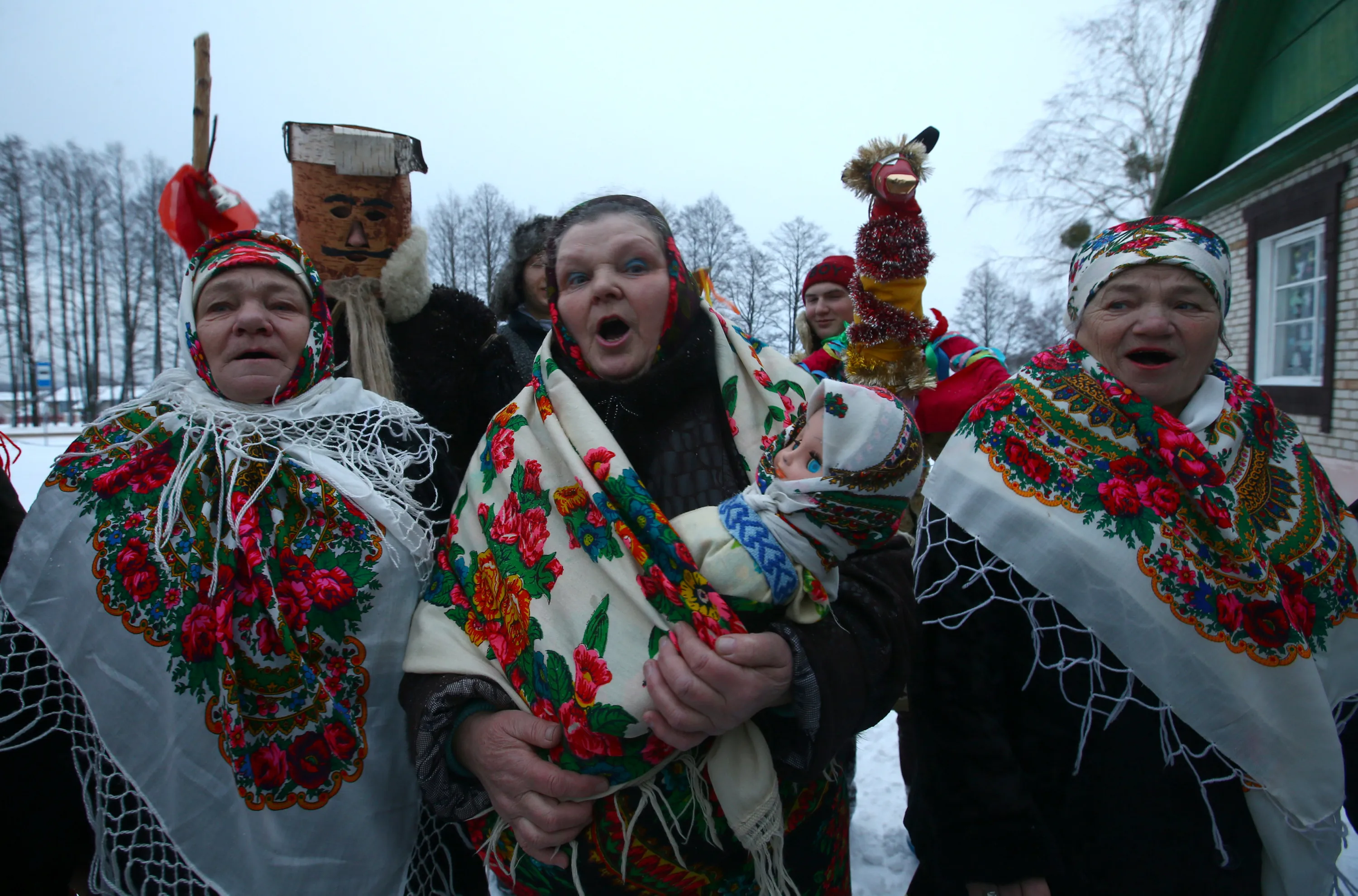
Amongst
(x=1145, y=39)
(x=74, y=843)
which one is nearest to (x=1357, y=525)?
(x=74, y=843)

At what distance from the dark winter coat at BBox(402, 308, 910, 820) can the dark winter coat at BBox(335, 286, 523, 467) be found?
103 cm

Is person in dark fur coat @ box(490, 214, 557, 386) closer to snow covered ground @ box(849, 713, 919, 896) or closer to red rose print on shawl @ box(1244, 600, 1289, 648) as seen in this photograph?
snow covered ground @ box(849, 713, 919, 896)

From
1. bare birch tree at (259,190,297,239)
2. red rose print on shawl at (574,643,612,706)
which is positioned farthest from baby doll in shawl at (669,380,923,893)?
bare birch tree at (259,190,297,239)

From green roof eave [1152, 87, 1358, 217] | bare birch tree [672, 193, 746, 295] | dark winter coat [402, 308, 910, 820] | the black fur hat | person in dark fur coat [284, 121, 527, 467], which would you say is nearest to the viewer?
dark winter coat [402, 308, 910, 820]

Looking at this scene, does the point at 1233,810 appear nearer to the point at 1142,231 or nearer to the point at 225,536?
the point at 1142,231

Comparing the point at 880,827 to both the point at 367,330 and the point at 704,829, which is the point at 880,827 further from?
the point at 367,330

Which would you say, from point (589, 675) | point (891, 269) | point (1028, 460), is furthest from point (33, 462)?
point (1028, 460)

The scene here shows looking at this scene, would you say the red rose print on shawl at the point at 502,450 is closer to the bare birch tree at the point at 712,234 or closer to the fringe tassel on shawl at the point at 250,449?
the fringe tassel on shawl at the point at 250,449

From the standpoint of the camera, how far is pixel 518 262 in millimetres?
3424

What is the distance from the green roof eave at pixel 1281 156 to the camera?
6.14 m

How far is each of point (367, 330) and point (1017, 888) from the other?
2486mm

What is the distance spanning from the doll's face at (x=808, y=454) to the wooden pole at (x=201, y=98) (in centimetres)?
204

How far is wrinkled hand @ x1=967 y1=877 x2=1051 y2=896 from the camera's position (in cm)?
143

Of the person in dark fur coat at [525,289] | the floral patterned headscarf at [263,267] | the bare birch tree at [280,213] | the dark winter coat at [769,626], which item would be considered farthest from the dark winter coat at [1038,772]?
the bare birch tree at [280,213]
